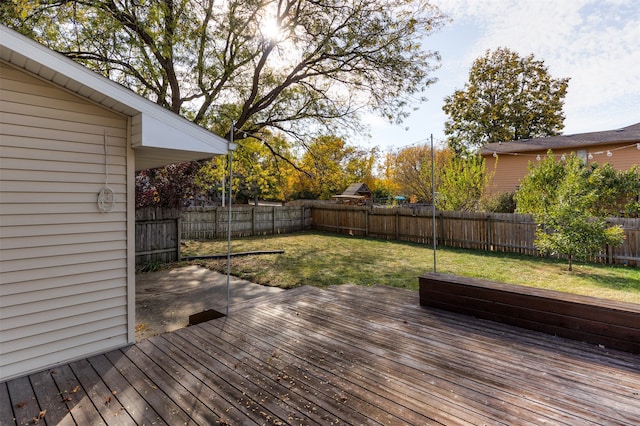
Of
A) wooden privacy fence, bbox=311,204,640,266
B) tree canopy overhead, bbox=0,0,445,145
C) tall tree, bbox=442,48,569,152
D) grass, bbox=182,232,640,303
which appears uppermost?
tall tree, bbox=442,48,569,152

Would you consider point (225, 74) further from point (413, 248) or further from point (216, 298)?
point (413, 248)

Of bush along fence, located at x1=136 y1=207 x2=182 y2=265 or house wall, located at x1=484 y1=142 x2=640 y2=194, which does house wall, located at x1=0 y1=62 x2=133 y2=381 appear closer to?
bush along fence, located at x1=136 y1=207 x2=182 y2=265

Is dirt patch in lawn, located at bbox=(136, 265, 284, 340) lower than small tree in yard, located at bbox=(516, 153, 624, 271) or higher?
lower

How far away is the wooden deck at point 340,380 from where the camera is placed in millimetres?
2037

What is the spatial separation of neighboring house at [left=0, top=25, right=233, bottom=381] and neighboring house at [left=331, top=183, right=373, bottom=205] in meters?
18.7

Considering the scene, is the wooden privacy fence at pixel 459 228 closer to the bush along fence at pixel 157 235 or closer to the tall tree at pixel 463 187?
the tall tree at pixel 463 187

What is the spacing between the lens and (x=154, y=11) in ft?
21.7

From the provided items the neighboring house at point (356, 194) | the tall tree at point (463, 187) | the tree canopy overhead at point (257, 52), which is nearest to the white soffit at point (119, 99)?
the tree canopy overhead at point (257, 52)

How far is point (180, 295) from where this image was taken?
5336mm

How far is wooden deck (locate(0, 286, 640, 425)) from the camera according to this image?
6.68 feet

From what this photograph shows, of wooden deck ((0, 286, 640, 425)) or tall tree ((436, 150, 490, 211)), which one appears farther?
tall tree ((436, 150, 490, 211))

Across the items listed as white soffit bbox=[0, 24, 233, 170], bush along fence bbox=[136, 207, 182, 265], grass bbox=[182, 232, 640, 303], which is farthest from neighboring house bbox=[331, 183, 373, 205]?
white soffit bbox=[0, 24, 233, 170]

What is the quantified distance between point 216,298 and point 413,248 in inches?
273

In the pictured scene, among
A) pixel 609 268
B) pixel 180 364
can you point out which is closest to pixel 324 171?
pixel 609 268
